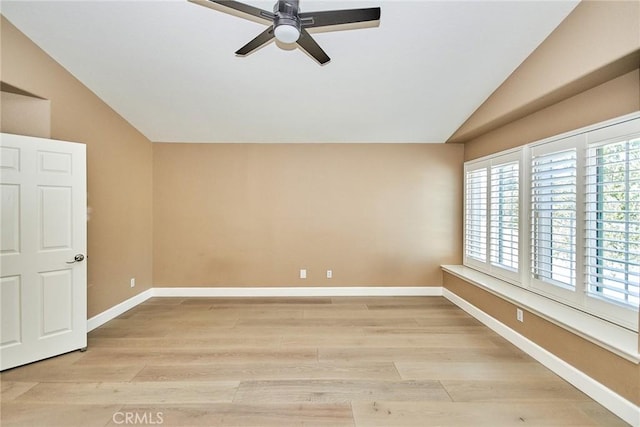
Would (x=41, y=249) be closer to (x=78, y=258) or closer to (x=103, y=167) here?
(x=78, y=258)

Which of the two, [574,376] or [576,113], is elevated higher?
[576,113]

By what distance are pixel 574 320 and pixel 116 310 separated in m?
4.89

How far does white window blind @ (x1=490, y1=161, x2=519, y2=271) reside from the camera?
3.19m

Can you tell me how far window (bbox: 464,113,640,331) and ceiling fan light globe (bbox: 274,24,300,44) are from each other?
2442mm

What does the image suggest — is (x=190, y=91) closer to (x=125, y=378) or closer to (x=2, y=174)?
(x=2, y=174)

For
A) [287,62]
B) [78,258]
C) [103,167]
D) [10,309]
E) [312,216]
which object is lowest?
[10,309]

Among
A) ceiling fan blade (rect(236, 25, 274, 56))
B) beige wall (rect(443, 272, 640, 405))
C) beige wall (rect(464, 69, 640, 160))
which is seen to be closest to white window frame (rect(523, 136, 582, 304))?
beige wall (rect(464, 69, 640, 160))

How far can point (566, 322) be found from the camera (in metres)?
2.19

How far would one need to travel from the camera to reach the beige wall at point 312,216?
14.1 ft

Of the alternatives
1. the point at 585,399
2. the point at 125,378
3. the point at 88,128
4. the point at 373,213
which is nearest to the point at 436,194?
the point at 373,213

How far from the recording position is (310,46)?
190 centimetres

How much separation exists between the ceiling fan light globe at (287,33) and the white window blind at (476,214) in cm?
322

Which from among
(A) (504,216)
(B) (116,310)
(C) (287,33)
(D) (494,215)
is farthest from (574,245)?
(B) (116,310)

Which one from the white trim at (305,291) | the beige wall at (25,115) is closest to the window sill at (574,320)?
the white trim at (305,291)
